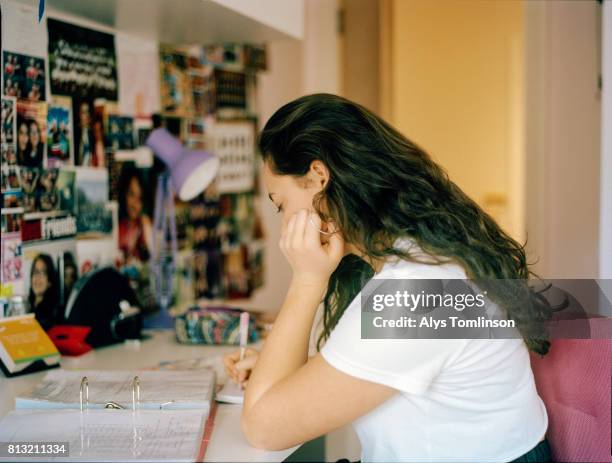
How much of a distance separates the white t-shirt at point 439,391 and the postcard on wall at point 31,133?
0.85m

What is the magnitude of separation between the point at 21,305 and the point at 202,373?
0.43 metres

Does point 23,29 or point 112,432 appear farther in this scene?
point 23,29

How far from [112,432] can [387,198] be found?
537mm

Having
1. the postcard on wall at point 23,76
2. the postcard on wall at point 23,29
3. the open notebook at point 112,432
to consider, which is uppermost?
the postcard on wall at point 23,29

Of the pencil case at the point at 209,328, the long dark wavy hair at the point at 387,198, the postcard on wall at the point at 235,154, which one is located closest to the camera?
the long dark wavy hair at the point at 387,198

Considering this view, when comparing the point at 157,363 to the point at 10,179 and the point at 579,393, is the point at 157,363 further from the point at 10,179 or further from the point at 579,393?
the point at 579,393

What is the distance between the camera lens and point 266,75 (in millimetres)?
2645

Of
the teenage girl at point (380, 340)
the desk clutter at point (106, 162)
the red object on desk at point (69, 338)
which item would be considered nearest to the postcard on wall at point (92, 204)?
the desk clutter at point (106, 162)

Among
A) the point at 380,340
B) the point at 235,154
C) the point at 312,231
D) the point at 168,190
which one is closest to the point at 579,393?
the point at 380,340

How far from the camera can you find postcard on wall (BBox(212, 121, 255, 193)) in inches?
91.6

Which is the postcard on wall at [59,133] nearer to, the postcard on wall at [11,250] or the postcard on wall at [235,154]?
the postcard on wall at [11,250]

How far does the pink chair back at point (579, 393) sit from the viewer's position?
102 cm

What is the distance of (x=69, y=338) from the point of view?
150 centimetres

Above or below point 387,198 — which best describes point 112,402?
below
